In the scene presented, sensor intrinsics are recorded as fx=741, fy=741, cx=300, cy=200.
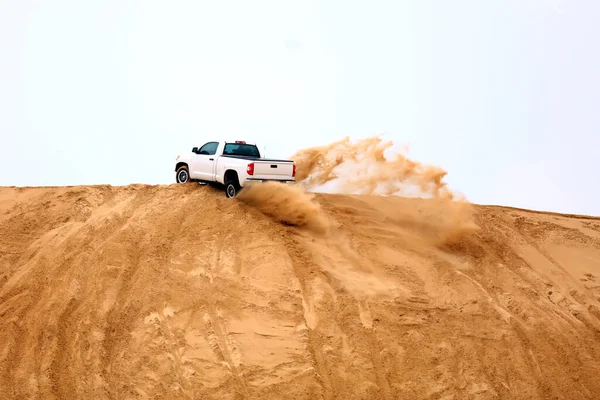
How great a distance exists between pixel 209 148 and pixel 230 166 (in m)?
1.70

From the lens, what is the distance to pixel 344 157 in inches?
976

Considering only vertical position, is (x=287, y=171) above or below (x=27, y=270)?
above

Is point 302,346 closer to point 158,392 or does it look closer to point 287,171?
point 158,392

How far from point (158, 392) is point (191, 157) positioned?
9.38m

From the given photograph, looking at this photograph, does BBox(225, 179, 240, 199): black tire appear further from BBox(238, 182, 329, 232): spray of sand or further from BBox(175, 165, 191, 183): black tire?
BBox(175, 165, 191, 183): black tire

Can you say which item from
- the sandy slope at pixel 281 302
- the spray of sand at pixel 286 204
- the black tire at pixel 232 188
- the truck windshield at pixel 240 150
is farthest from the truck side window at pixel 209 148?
the spray of sand at pixel 286 204

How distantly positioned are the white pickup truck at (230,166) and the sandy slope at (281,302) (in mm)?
560

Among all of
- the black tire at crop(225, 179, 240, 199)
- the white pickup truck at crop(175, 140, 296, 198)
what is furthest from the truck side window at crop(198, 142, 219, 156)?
the black tire at crop(225, 179, 240, 199)


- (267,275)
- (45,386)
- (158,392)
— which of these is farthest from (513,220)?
(45,386)

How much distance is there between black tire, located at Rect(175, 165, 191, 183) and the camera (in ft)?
81.1

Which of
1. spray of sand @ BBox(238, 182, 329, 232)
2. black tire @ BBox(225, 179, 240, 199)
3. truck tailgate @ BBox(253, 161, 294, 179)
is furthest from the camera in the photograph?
black tire @ BBox(225, 179, 240, 199)

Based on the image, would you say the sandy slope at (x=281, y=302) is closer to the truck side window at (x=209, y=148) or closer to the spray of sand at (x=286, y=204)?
the spray of sand at (x=286, y=204)

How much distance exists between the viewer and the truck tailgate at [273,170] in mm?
21578

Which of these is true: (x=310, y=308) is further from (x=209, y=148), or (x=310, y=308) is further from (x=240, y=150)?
(x=209, y=148)
